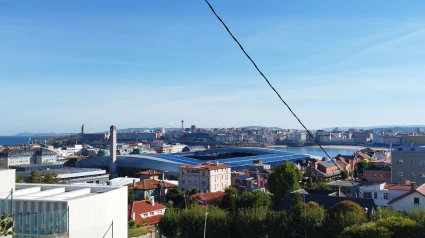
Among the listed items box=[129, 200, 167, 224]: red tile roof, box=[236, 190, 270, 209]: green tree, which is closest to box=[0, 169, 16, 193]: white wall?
box=[129, 200, 167, 224]: red tile roof

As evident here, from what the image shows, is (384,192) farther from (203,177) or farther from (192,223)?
(203,177)

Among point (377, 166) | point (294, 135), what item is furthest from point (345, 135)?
point (377, 166)

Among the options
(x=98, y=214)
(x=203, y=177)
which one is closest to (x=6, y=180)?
(x=98, y=214)

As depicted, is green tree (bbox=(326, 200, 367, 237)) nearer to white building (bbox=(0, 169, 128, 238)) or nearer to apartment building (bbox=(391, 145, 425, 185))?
white building (bbox=(0, 169, 128, 238))

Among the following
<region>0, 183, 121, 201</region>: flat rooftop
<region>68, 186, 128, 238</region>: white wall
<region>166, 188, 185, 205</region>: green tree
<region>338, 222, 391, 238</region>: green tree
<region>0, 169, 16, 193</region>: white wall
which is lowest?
<region>166, 188, 185, 205</region>: green tree

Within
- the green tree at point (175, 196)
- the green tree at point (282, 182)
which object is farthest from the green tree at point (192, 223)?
the green tree at point (175, 196)
